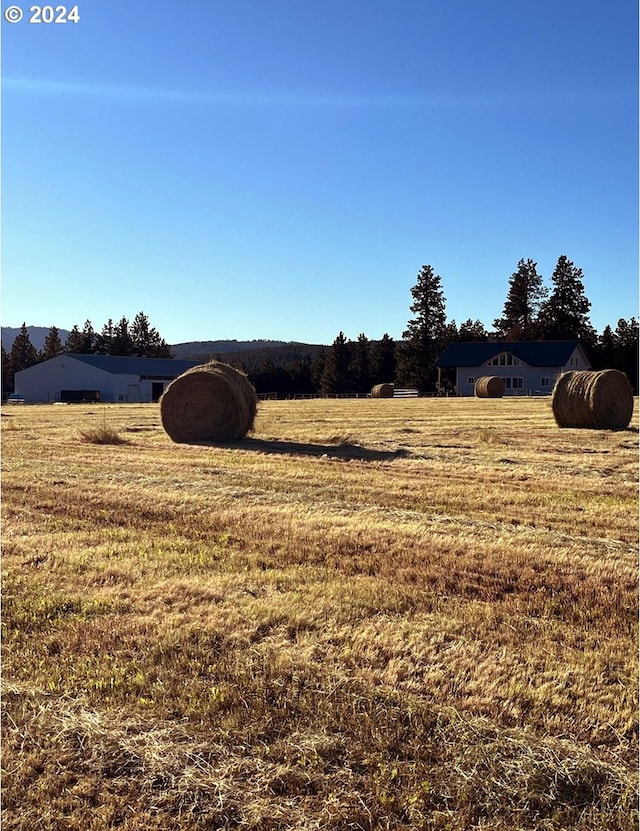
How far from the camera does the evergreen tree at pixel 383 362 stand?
80.8 m

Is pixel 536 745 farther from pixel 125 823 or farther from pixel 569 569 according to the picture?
pixel 569 569

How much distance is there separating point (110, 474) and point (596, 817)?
8.43 metres

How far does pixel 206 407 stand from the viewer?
52.7 feet

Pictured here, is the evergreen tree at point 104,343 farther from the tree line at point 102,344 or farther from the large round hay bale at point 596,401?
the large round hay bale at point 596,401

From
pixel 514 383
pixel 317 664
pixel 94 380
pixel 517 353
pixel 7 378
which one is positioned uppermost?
pixel 517 353

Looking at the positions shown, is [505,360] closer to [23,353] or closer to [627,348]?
[627,348]

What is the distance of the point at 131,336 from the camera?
99.8 meters

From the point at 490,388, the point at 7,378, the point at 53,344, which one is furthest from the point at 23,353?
the point at 490,388

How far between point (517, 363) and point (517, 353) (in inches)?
40.7

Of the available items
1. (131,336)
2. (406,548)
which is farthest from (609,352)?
(406,548)

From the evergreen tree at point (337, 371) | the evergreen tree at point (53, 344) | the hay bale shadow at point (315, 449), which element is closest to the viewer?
the hay bale shadow at point (315, 449)

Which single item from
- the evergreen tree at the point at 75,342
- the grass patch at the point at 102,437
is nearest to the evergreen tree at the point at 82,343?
the evergreen tree at the point at 75,342

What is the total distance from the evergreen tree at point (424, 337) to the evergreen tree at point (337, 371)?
271 inches

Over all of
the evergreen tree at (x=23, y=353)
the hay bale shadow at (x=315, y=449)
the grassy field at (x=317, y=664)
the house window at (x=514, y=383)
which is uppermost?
the evergreen tree at (x=23, y=353)
